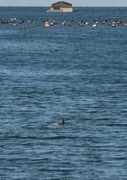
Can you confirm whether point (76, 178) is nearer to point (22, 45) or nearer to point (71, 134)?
point (71, 134)

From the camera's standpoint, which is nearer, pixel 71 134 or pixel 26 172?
pixel 26 172

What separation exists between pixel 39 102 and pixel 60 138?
1605 cm

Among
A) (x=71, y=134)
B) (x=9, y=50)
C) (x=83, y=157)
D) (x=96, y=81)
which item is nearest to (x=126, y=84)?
(x=96, y=81)

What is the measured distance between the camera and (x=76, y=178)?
51156 mm

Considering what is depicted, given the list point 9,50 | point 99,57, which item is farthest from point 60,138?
point 9,50

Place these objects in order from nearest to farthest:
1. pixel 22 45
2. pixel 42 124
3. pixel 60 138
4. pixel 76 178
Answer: pixel 76 178 → pixel 60 138 → pixel 42 124 → pixel 22 45

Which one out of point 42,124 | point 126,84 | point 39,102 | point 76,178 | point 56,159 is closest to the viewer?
point 76,178

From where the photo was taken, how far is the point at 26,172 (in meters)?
52.2

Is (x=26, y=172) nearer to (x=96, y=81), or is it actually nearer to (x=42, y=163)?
(x=42, y=163)

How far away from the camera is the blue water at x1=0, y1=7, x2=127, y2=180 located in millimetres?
53531

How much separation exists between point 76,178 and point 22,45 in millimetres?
106535

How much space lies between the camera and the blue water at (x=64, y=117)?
176ft

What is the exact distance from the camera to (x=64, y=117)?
6956 cm

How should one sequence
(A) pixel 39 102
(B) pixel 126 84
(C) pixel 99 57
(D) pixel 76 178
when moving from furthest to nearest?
(C) pixel 99 57 → (B) pixel 126 84 → (A) pixel 39 102 → (D) pixel 76 178
